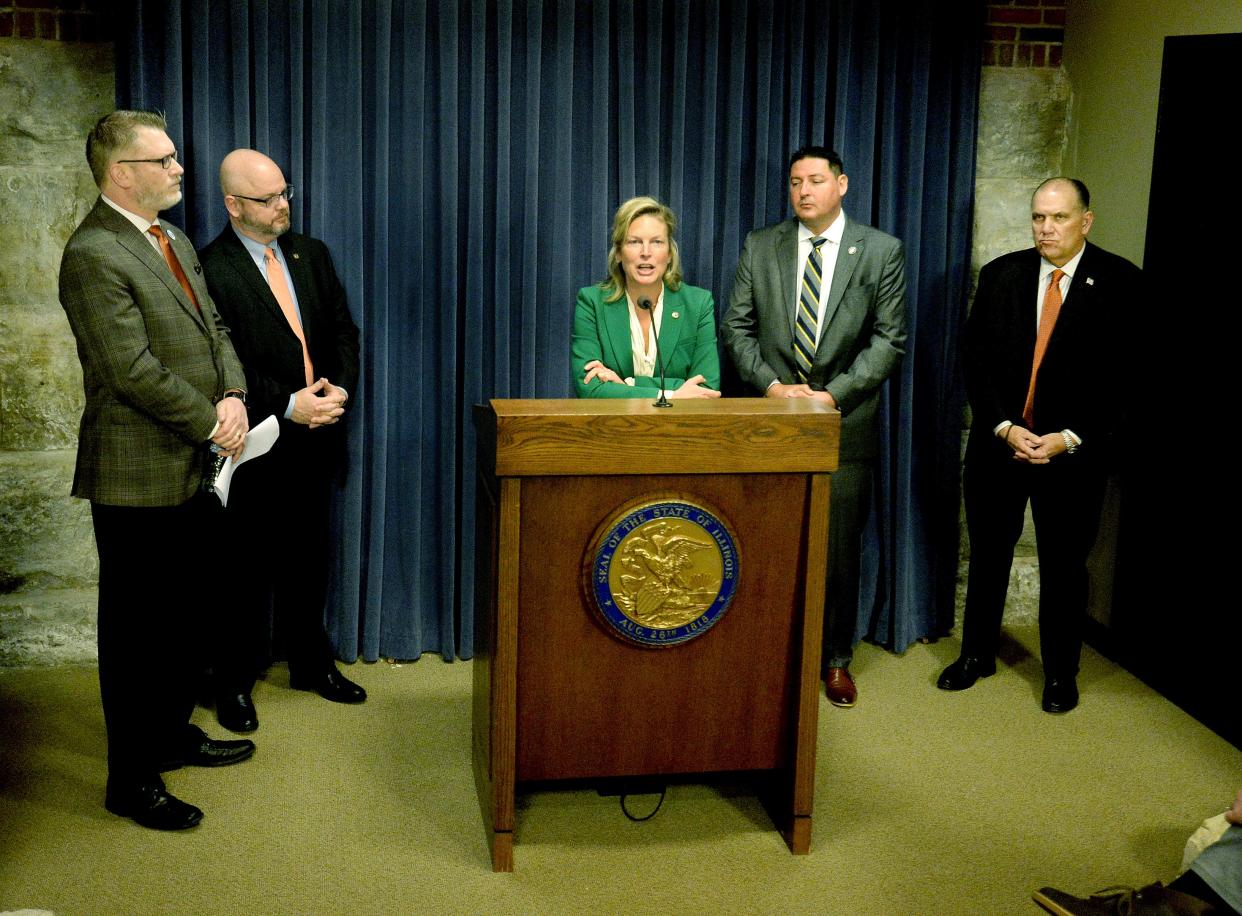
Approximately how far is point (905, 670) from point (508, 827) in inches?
75.6

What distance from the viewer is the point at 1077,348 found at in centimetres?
381

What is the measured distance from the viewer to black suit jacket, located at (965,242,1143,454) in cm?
380

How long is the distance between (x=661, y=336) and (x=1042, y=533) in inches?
55.6

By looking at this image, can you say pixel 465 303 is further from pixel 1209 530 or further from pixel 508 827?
pixel 1209 530

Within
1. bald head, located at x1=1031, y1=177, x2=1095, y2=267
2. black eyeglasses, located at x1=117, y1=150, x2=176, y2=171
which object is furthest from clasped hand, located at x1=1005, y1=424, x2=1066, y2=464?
black eyeglasses, located at x1=117, y1=150, x2=176, y2=171

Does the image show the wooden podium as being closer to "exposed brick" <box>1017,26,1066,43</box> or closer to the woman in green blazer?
the woman in green blazer

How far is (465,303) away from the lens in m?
4.16

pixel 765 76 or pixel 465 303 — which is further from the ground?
pixel 765 76

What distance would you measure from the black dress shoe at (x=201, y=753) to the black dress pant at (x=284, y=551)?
0.89 ft

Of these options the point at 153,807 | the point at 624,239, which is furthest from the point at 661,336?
the point at 153,807

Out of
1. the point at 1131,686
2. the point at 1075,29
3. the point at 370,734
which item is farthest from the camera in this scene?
the point at 1075,29

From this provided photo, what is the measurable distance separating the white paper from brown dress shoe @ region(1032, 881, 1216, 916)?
6.88 ft

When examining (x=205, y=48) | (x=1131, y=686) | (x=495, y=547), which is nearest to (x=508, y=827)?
(x=495, y=547)

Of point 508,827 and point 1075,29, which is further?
point 1075,29
